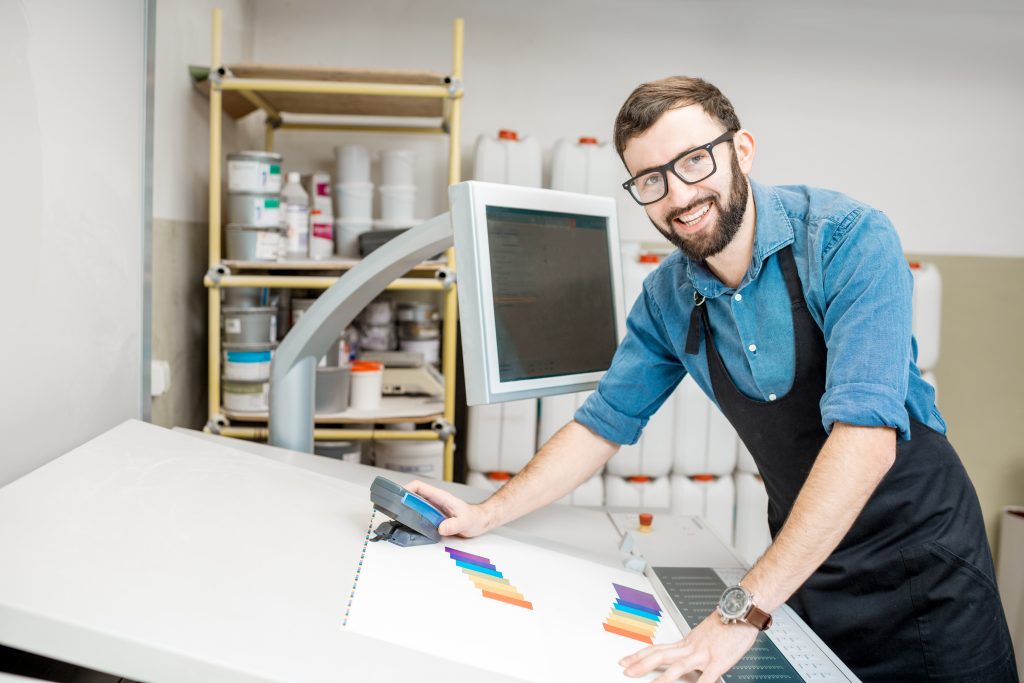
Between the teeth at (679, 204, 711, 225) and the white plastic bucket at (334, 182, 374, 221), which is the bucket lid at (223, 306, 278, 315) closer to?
→ the white plastic bucket at (334, 182, 374, 221)

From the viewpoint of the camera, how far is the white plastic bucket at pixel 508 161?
2863mm

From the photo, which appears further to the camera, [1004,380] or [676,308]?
[1004,380]

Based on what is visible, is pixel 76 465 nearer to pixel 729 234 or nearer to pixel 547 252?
pixel 547 252

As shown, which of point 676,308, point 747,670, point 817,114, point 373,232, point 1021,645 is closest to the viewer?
point 747,670

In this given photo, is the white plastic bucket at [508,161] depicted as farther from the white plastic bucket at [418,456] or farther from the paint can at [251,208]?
the white plastic bucket at [418,456]

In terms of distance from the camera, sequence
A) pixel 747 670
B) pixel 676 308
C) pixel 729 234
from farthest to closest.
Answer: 1. pixel 676 308
2. pixel 729 234
3. pixel 747 670

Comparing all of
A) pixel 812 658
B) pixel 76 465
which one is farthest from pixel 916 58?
pixel 76 465

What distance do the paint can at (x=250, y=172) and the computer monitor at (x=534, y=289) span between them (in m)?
1.28

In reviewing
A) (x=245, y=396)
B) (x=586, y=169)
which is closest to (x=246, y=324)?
(x=245, y=396)

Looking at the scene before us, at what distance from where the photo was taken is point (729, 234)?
127 centimetres

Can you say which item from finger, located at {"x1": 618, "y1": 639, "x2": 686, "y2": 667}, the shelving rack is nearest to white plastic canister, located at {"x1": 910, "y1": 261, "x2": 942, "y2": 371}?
the shelving rack

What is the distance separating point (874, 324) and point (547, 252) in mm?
476

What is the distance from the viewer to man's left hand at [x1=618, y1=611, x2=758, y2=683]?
90 centimetres

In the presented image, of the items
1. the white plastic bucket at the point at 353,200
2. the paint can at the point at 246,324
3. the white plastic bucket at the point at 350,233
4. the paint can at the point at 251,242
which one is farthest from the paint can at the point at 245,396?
the white plastic bucket at the point at 353,200
